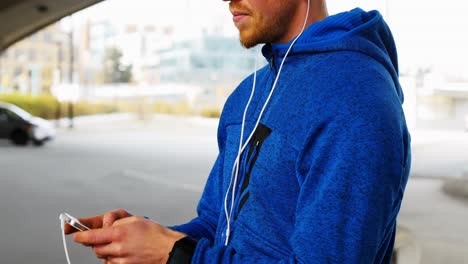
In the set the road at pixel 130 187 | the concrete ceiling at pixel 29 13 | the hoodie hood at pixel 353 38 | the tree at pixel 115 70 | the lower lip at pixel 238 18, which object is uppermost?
the concrete ceiling at pixel 29 13

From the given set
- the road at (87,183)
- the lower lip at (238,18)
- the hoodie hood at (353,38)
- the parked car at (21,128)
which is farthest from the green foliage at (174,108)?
the hoodie hood at (353,38)

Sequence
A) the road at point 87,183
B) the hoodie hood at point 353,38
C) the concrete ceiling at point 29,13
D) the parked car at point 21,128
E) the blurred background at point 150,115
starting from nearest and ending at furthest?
the hoodie hood at point 353,38 < the road at point 87,183 < the blurred background at point 150,115 < the concrete ceiling at point 29,13 < the parked car at point 21,128

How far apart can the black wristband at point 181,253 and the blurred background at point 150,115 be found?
54 centimetres

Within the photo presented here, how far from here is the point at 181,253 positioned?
0.83 m

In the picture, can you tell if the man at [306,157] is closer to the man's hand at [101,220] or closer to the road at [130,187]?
the man's hand at [101,220]

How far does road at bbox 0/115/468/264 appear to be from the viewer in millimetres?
5922

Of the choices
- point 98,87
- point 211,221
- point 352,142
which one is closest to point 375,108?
point 352,142

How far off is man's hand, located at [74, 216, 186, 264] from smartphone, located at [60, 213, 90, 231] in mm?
29

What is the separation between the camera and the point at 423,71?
18.5 m

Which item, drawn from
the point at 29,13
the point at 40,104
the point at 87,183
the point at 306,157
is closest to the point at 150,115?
the point at 40,104

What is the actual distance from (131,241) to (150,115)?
26.3 m

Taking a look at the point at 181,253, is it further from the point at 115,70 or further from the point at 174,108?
the point at 115,70

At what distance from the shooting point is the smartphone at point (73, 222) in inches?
34.0

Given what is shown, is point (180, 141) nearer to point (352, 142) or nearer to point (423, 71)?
point (423, 71)
